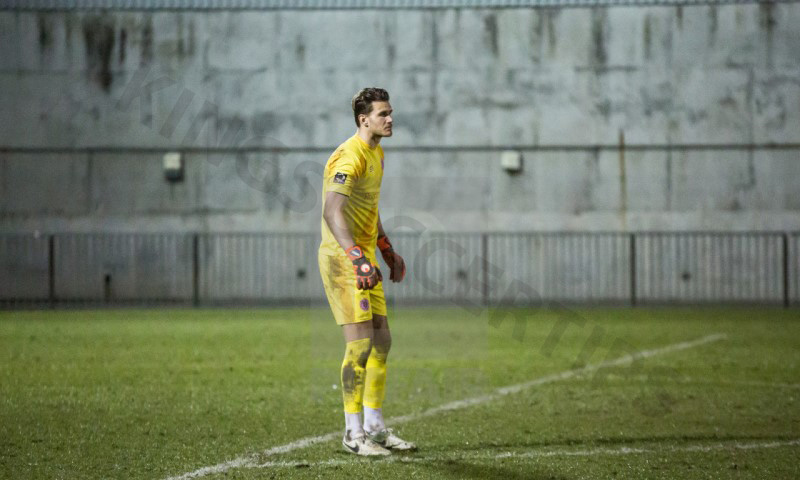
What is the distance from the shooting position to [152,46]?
2167 cm

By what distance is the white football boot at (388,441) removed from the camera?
6.13 m

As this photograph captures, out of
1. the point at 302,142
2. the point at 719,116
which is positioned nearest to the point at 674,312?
the point at 719,116

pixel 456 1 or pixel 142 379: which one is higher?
pixel 456 1

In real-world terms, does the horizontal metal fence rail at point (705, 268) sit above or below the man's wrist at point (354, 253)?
below

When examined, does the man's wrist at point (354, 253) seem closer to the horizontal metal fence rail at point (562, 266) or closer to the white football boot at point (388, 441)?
the white football boot at point (388, 441)

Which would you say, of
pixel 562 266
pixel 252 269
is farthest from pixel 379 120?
pixel 562 266

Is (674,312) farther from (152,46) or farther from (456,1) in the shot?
(152,46)

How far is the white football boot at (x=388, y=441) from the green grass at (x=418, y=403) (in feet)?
0.51

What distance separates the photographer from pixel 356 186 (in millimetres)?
6188

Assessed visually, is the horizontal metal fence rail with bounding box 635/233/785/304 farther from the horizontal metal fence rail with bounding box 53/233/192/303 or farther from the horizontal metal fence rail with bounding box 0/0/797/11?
the horizontal metal fence rail with bounding box 53/233/192/303

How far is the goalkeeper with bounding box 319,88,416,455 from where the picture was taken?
600 centimetres

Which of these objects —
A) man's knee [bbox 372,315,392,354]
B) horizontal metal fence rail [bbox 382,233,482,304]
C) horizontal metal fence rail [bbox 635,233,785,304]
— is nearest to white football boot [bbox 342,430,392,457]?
man's knee [bbox 372,315,392,354]

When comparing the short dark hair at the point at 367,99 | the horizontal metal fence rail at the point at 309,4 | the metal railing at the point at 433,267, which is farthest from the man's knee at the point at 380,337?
the horizontal metal fence rail at the point at 309,4

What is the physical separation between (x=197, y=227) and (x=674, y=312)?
32.1ft
